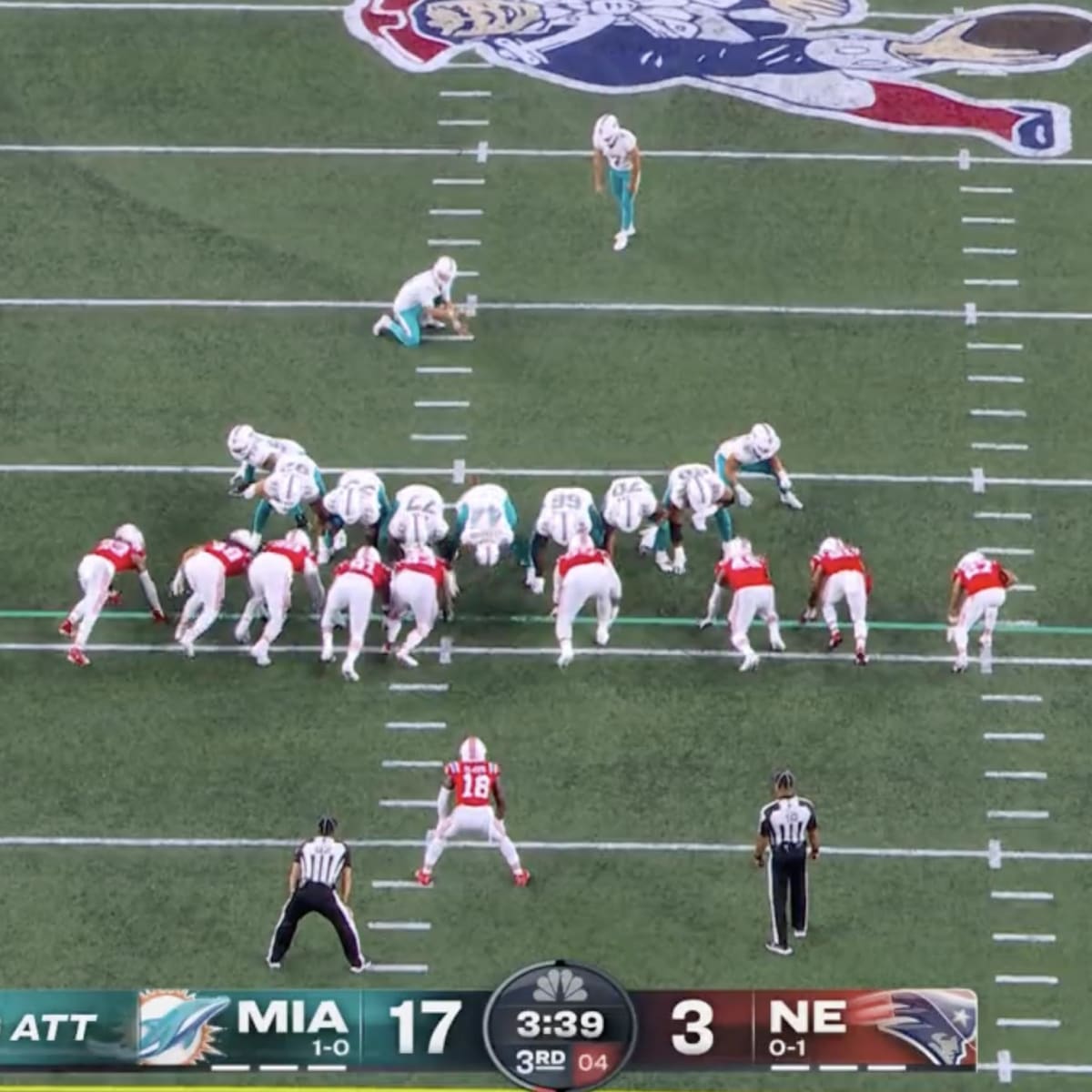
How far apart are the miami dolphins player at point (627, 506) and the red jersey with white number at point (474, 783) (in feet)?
9.75

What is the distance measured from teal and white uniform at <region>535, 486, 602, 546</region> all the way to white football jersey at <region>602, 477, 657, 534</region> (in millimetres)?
131

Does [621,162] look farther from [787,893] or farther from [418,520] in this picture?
[787,893]

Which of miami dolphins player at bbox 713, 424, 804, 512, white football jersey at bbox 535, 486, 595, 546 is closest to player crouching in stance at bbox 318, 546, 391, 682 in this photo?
white football jersey at bbox 535, 486, 595, 546

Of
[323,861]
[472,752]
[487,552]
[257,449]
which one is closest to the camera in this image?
[323,861]

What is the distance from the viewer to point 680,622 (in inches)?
779

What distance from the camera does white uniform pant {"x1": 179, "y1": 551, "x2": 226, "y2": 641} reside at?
19156mm

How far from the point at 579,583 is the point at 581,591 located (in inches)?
2.5

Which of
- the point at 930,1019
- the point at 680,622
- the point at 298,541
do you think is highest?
the point at 298,541

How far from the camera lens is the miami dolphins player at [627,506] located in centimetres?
1964

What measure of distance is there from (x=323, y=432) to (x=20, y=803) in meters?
4.46

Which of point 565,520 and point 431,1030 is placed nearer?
point 431,1030

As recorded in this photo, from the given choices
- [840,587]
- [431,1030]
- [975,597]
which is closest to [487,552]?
[840,587]

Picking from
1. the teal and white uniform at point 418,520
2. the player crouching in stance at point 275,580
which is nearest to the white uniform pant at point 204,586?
the player crouching in stance at point 275,580

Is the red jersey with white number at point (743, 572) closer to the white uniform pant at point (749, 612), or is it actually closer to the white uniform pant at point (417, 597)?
the white uniform pant at point (749, 612)
